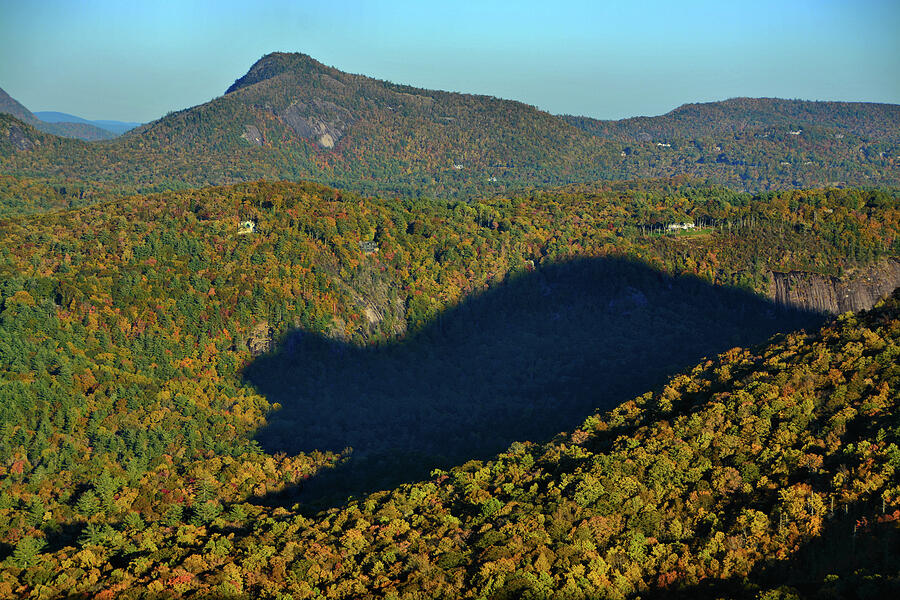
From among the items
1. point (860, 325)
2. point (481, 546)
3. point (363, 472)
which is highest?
point (860, 325)

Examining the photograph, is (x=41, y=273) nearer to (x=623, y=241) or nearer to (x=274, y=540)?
(x=274, y=540)

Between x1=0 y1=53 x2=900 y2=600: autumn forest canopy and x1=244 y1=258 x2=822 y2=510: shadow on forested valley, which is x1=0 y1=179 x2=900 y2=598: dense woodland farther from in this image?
x1=244 y1=258 x2=822 y2=510: shadow on forested valley

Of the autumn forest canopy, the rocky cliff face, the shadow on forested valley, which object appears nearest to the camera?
the autumn forest canopy

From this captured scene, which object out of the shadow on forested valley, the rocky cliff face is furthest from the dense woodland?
the rocky cliff face

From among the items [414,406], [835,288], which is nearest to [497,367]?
[414,406]

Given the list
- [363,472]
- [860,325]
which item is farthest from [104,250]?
[860,325]

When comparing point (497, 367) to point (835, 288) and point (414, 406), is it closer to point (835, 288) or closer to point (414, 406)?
point (414, 406)
